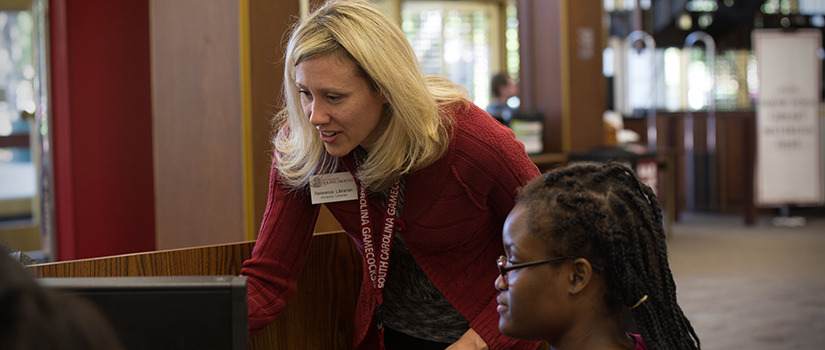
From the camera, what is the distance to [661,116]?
9656 millimetres

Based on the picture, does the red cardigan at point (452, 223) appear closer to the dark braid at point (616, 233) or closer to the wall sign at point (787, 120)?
the dark braid at point (616, 233)

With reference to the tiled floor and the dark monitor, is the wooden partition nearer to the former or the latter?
the dark monitor

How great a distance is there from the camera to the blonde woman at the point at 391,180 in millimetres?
1436

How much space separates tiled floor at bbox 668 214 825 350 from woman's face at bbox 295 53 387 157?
10.2 feet

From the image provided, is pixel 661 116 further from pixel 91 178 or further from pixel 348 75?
pixel 348 75

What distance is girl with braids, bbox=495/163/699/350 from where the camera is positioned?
1.27 m

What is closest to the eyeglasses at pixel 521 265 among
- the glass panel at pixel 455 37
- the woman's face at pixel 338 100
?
the woman's face at pixel 338 100

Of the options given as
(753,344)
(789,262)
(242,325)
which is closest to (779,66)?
(789,262)

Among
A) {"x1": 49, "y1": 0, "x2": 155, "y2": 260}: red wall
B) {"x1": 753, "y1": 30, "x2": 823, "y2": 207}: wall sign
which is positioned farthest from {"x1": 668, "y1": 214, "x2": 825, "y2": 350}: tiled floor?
{"x1": 49, "y1": 0, "x2": 155, "y2": 260}: red wall

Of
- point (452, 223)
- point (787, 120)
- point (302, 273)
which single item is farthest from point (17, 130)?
point (787, 120)

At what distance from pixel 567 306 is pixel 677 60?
10919mm

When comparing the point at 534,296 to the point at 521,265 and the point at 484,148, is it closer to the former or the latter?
the point at 521,265

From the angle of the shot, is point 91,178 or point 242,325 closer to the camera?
point 242,325

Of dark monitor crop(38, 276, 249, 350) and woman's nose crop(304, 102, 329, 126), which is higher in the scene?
woman's nose crop(304, 102, 329, 126)
